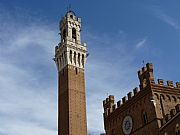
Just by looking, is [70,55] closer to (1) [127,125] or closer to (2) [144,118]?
(1) [127,125]

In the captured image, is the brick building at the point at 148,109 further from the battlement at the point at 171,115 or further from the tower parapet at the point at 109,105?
the tower parapet at the point at 109,105

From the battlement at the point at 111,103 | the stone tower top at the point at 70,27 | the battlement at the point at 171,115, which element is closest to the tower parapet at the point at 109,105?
the battlement at the point at 111,103

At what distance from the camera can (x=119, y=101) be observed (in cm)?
3628

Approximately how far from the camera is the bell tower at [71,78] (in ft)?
146

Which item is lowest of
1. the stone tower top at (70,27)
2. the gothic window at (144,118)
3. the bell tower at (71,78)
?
the gothic window at (144,118)

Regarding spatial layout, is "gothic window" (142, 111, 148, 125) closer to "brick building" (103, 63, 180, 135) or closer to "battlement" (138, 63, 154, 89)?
"brick building" (103, 63, 180, 135)

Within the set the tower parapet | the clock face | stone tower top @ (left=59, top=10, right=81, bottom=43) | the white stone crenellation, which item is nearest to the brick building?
the clock face

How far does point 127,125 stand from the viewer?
112 feet

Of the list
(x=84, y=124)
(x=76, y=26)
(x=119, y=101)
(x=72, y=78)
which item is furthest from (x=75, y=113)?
(x=76, y=26)

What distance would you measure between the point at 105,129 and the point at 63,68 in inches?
568

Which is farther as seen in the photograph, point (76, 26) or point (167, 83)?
point (76, 26)

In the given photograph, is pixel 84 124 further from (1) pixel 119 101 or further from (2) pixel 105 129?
(1) pixel 119 101

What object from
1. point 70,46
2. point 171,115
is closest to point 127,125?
point 171,115

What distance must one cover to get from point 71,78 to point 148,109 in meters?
18.4
